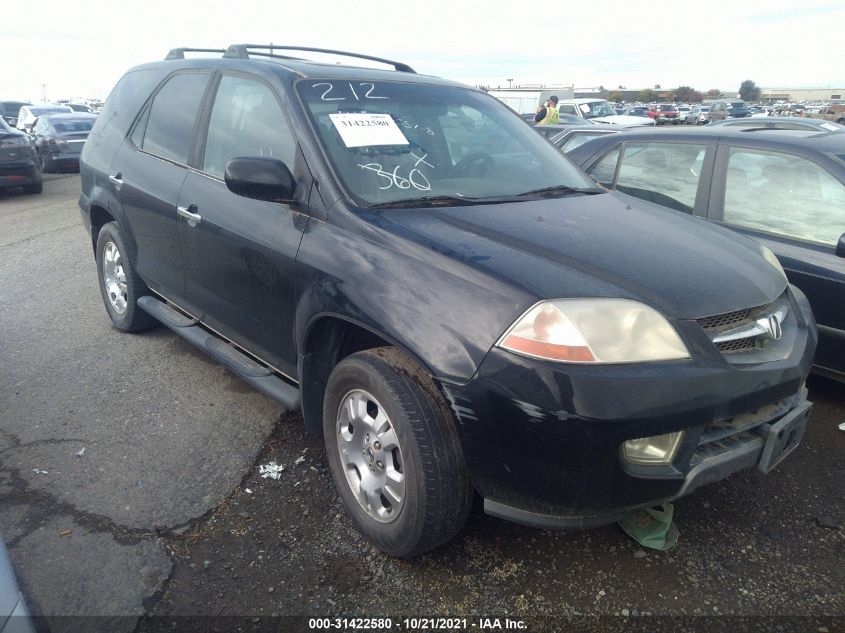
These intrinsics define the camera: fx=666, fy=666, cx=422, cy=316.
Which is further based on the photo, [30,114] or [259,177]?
[30,114]

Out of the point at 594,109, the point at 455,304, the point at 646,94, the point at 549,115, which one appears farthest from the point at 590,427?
the point at 646,94

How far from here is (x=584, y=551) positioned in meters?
2.65

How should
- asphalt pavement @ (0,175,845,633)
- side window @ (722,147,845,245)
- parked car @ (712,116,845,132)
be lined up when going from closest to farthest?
1. asphalt pavement @ (0,175,845,633)
2. side window @ (722,147,845,245)
3. parked car @ (712,116,845,132)

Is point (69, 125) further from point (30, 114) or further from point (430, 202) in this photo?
point (430, 202)

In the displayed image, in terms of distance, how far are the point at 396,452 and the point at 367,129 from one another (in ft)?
4.77

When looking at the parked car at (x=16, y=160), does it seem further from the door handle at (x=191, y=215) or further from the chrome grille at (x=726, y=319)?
the chrome grille at (x=726, y=319)

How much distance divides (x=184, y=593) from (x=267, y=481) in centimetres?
76

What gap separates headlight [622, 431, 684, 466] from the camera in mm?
2119

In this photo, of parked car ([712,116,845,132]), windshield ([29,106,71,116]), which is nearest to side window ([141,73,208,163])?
parked car ([712,116,845,132])

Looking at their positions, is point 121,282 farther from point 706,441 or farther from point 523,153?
point 706,441

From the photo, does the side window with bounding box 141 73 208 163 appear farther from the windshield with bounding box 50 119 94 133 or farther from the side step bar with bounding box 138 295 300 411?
the windshield with bounding box 50 119 94 133

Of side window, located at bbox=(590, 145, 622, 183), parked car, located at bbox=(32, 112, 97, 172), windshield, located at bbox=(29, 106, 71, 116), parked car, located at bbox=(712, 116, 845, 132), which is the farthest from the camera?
windshield, located at bbox=(29, 106, 71, 116)

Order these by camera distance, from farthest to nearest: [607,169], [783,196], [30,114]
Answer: [30,114]
[607,169]
[783,196]

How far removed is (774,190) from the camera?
405 cm
